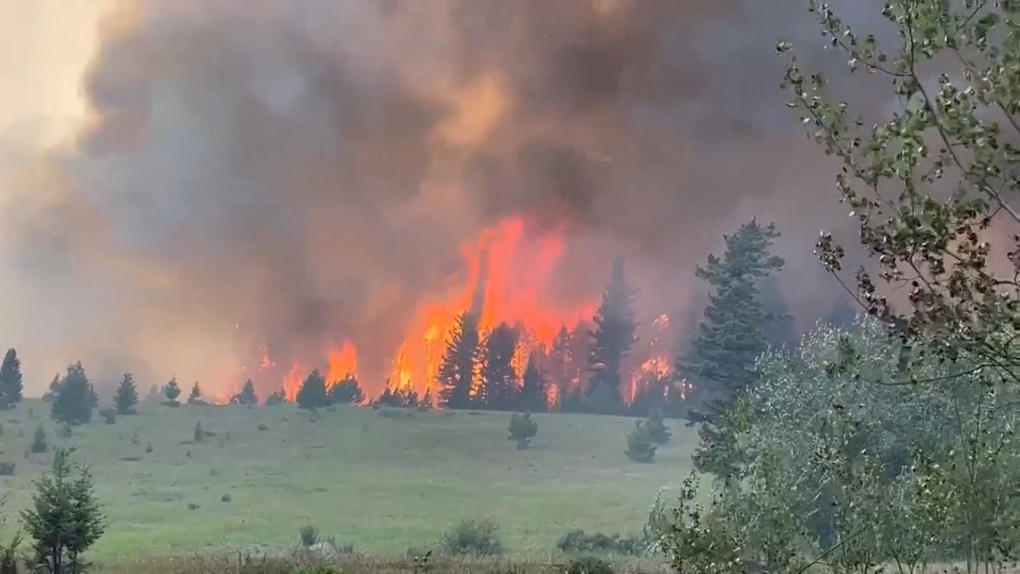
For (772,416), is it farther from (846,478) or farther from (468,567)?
(846,478)

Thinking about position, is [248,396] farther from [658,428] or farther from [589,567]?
[589,567]

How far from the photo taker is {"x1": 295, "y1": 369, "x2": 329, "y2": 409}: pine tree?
4206 cm

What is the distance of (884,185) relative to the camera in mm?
4289

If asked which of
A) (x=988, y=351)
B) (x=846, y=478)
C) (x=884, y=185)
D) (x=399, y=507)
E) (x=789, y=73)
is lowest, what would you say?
(x=399, y=507)

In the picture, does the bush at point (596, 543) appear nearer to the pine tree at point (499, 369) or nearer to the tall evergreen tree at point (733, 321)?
the tall evergreen tree at point (733, 321)

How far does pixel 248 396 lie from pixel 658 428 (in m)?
21.5

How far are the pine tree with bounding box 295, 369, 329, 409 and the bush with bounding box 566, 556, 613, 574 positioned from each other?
86.2 ft

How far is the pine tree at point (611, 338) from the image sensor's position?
137 feet

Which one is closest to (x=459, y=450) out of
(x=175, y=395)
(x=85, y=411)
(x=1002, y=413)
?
(x=175, y=395)

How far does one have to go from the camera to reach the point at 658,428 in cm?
3619

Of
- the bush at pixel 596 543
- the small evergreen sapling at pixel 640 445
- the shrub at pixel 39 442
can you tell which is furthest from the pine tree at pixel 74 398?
the small evergreen sapling at pixel 640 445

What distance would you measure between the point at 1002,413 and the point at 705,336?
52.4ft

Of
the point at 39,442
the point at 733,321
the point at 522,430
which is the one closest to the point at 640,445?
the point at 522,430

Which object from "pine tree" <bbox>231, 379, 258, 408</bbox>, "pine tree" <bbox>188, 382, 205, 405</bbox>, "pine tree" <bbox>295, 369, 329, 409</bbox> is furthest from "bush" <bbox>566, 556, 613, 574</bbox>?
"pine tree" <bbox>231, 379, 258, 408</bbox>
